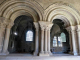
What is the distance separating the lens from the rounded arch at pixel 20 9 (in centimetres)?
420

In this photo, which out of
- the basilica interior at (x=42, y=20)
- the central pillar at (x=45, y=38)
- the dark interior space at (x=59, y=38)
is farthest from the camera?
the dark interior space at (x=59, y=38)

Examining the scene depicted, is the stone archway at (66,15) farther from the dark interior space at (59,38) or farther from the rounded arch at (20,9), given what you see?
the dark interior space at (59,38)

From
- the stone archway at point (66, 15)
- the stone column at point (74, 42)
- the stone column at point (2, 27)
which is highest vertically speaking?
the stone archway at point (66, 15)

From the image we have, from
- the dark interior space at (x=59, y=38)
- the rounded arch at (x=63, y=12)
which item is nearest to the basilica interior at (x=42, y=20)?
the rounded arch at (x=63, y=12)

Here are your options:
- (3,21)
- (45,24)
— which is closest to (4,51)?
(3,21)

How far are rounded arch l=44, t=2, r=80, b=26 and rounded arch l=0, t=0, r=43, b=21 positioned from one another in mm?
532

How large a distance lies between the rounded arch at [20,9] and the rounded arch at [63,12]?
1.74ft

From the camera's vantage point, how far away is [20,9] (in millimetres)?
4691

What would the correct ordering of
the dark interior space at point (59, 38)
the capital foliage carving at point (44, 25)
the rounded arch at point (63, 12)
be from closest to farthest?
1. the capital foliage carving at point (44, 25)
2. the rounded arch at point (63, 12)
3. the dark interior space at point (59, 38)

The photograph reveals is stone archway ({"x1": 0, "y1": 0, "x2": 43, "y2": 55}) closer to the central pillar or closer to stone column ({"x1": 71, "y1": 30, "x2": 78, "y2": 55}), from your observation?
the central pillar

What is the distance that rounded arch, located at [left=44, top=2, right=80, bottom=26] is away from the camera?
14.7ft

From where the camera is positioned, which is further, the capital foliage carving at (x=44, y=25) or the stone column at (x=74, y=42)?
the stone column at (x=74, y=42)

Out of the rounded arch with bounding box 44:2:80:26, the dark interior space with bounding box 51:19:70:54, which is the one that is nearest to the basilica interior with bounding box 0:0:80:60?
the rounded arch with bounding box 44:2:80:26

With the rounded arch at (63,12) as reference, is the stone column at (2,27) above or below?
below
